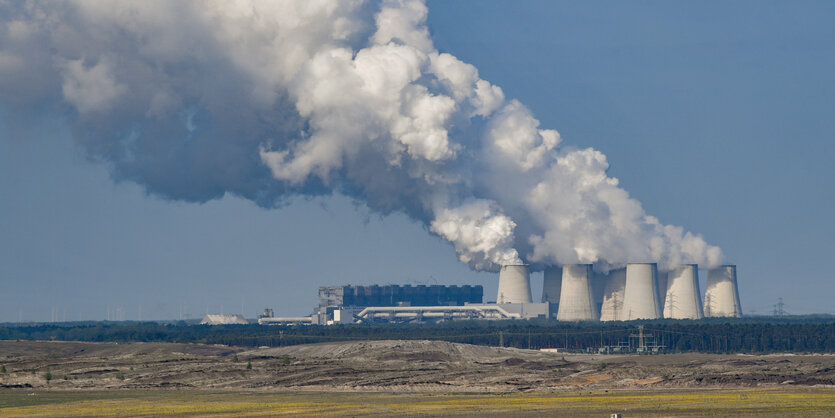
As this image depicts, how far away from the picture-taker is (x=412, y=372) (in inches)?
4796

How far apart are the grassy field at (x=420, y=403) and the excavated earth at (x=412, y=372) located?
7.94 meters

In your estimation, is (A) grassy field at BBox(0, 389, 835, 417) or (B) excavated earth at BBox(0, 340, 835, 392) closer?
(A) grassy field at BBox(0, 389, 835, 417)

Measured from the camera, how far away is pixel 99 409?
268ft

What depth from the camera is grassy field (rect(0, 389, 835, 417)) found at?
75500 millimetres

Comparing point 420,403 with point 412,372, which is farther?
point 412,372

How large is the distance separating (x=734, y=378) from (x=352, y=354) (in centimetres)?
7134

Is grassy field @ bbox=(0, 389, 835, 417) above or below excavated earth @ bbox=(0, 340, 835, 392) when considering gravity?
below

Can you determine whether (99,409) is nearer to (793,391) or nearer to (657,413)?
(657,413)

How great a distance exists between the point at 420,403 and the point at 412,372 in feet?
120

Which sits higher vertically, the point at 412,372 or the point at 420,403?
the point at 412,372

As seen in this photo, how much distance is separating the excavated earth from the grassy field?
7938 millimetres

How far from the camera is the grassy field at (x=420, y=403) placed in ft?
248

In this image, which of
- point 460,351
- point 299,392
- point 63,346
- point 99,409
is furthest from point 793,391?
point 63,346

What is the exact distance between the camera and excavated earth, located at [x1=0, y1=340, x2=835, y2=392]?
346 ft
